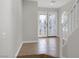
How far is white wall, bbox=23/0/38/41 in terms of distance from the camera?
8.66m

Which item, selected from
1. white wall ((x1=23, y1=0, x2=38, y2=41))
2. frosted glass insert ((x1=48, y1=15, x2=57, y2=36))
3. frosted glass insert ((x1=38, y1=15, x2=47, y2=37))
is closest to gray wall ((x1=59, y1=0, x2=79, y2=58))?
white wall ((x1=23, y1=0, x2=38, y2=41))

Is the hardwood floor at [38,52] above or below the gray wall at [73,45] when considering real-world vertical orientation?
below

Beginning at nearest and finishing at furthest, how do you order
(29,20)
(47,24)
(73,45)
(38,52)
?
(73,45)
(38,52)
(29,20)
(47,24)

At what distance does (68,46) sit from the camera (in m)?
4.17

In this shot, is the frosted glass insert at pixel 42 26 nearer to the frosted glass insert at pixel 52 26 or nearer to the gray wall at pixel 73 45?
the frosted glass insert at pixel 52 26

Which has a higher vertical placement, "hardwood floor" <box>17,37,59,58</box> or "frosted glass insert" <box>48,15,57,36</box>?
"frosted glass insert" <box>48,15,57,36</box>

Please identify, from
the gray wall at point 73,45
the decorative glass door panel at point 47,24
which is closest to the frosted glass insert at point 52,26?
the decorative glass door panel at point 47,24

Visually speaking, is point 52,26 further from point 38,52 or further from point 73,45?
point 73,45

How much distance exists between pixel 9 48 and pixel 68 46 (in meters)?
1.80

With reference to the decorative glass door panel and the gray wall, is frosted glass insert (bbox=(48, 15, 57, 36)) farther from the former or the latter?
the gray wall

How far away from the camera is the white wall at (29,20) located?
866 centimetres

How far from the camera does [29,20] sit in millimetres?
8695

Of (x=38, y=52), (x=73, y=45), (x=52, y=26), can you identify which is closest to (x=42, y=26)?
(x=52, y=26)

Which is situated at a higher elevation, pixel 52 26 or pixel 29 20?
pixel 29 20
